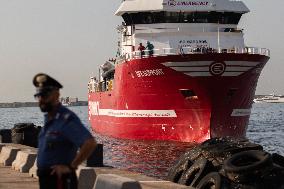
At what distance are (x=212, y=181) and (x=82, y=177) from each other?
2.25 m

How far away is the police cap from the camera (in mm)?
5176

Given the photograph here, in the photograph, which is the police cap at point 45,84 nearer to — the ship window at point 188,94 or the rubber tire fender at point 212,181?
the rubber tire fender at point 212,181

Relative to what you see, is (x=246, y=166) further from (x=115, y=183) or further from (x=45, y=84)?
(x=45, y=84)

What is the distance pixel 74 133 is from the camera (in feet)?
16.5

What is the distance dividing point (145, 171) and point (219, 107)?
326 inches

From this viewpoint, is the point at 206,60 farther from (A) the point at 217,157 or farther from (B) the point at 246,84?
(A) the point at 217,157

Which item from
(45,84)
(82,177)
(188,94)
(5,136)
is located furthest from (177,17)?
(45,84)

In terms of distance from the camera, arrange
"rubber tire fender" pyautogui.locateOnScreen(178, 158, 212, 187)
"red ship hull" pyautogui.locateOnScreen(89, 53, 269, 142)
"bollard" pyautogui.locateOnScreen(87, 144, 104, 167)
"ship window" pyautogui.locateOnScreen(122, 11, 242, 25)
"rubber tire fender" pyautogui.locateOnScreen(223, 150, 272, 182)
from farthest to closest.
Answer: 1. "ship window" pyautogui.locateOnScreen(122, 11, 242, 25)
2. "red ship hull" pyautogui.locateOnScreen(89, 53, 269, 142)
3. "bollard" pyautogui.locateOnScreen(87, 144, 104, 167)
4. "rubber tire fender" pyautogui.locateOnScreen(178, 158, 212, 187)
5. "rubber tire fender" pyautogui.locateOnScreen(223, 150, 272, 182)

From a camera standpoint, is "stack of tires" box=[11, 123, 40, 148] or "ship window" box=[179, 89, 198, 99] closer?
"stack of tires" box=[11, 123, 40, 148]

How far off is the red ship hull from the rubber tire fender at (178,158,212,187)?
1522cm

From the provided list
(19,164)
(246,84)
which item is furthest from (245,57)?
(19,164)

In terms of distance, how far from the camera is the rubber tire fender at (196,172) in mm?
11133

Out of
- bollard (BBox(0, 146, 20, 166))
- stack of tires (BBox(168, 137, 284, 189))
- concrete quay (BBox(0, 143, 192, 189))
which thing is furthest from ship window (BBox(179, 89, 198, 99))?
stack of tires (BBox(168, 137, 284, 189))

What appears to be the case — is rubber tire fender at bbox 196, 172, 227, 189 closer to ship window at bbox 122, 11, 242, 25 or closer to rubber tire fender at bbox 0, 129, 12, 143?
rubber tire fender at bbox 0, 129, 12, 143
